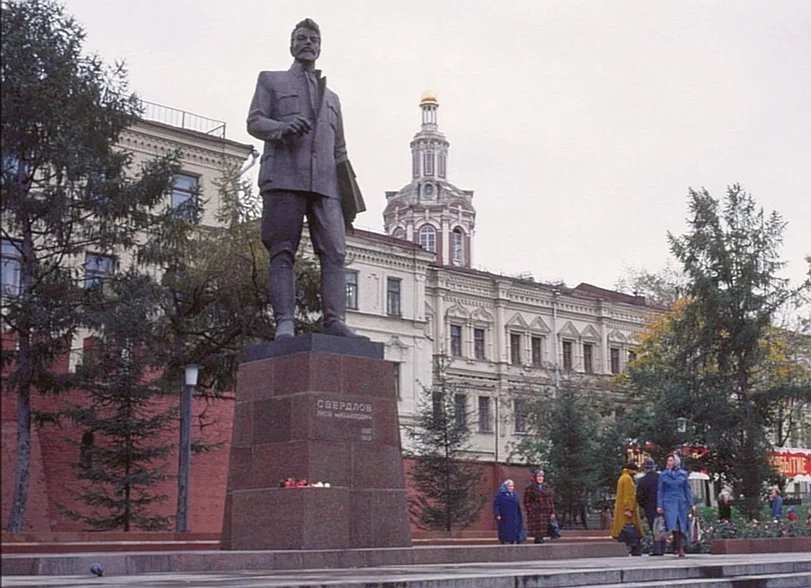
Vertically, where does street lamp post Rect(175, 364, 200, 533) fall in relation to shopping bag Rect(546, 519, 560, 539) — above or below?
above

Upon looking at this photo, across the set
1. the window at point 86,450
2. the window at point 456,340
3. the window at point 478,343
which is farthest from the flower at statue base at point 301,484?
the window at point 478,343

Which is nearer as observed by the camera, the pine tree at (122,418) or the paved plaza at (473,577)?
the paved plaza at (473,577)

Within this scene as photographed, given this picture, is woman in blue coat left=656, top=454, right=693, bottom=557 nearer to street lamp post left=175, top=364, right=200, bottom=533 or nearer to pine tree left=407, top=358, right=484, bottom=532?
street lamp post left=175, top=364, right=200, bottom=533

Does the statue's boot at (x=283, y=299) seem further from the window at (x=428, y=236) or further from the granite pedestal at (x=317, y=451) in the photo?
the window at (x=428, y=236)

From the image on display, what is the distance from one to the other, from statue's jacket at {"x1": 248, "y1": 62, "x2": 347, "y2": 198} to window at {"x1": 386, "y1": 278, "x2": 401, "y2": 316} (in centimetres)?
3608

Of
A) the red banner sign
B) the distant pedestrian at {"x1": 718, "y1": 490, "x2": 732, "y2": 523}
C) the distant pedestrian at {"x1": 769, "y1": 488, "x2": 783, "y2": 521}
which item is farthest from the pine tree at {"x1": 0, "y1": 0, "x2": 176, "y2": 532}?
the red banner sign

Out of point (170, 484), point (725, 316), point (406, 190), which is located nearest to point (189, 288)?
point (170, 484)

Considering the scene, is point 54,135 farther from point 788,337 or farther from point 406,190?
point 406,190

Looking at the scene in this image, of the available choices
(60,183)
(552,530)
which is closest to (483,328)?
(60,183)

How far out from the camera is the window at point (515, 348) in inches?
2163

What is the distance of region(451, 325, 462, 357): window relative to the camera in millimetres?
52469

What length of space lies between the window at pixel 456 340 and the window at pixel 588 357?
8.28 m

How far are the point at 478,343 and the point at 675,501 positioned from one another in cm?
3906

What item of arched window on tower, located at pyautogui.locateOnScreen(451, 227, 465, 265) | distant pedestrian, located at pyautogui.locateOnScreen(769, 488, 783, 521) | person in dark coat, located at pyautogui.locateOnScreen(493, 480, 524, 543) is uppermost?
arched window on tower, located at pyautogui.locateOnScreen(451, 227, 465, 265)
